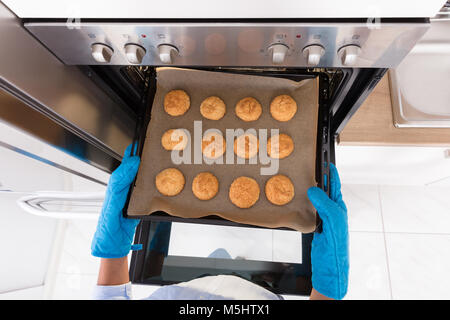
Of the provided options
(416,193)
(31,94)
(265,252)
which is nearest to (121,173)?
(31,94)

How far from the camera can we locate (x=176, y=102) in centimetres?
93

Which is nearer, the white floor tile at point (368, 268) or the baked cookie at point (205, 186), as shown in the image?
the baked cookie at point (205, 186)

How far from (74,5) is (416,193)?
2.08 m

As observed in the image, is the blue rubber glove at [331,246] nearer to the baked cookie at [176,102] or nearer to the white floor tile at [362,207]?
the baked cookie at [176,102]

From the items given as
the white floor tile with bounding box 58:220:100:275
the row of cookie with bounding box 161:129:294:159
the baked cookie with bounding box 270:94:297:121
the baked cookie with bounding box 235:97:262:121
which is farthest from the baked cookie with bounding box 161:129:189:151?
the white floor tile with bounding box 58:220:100:275

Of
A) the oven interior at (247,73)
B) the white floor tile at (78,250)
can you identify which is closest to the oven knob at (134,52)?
the oven interior at (247,73)

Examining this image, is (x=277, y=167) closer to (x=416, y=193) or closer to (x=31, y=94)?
(x=31, y=94)

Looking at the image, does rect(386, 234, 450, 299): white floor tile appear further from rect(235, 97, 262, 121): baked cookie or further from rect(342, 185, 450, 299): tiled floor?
rect(235, 97, 262, 121): baked cookie

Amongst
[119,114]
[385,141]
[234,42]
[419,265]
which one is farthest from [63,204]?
[419,265]

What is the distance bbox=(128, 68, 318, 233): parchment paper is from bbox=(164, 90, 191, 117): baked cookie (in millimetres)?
21

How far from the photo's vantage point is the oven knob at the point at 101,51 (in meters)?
0.58

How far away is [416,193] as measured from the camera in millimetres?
1744

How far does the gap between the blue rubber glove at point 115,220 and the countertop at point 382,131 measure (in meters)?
0.83

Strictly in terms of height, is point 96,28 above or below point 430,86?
below
